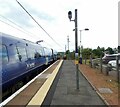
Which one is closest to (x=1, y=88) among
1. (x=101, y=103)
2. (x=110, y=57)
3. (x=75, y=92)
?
Result: (x=75, y=92)

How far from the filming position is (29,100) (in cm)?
948

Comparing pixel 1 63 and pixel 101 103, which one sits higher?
pixel 1 63

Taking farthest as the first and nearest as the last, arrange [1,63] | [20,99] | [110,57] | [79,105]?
[110,57]
[1,63]
[20,99]
[79,105]

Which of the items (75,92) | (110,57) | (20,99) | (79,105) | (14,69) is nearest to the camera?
(79,105)

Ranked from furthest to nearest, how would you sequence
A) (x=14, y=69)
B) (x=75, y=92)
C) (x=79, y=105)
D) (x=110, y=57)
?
(x=110, y=57) < (x=14, y=69) < (x=75, y=92) < (x=79, y=105)

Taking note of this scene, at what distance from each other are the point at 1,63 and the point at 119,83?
725 centimetres

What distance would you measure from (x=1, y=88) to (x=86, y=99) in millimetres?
3472

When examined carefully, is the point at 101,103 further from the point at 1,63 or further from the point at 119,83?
the point at 119,83

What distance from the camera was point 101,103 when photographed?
9.19m

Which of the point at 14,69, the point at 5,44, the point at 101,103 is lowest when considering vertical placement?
the point at 101,103

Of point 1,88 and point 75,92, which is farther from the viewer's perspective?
point 75,92

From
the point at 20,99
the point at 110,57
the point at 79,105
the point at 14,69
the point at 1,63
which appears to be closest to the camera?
the point at 79,105

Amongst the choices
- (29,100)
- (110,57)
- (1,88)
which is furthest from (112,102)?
(110,57)

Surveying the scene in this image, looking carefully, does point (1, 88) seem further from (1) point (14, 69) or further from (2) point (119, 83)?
(2) point (119, 83)
